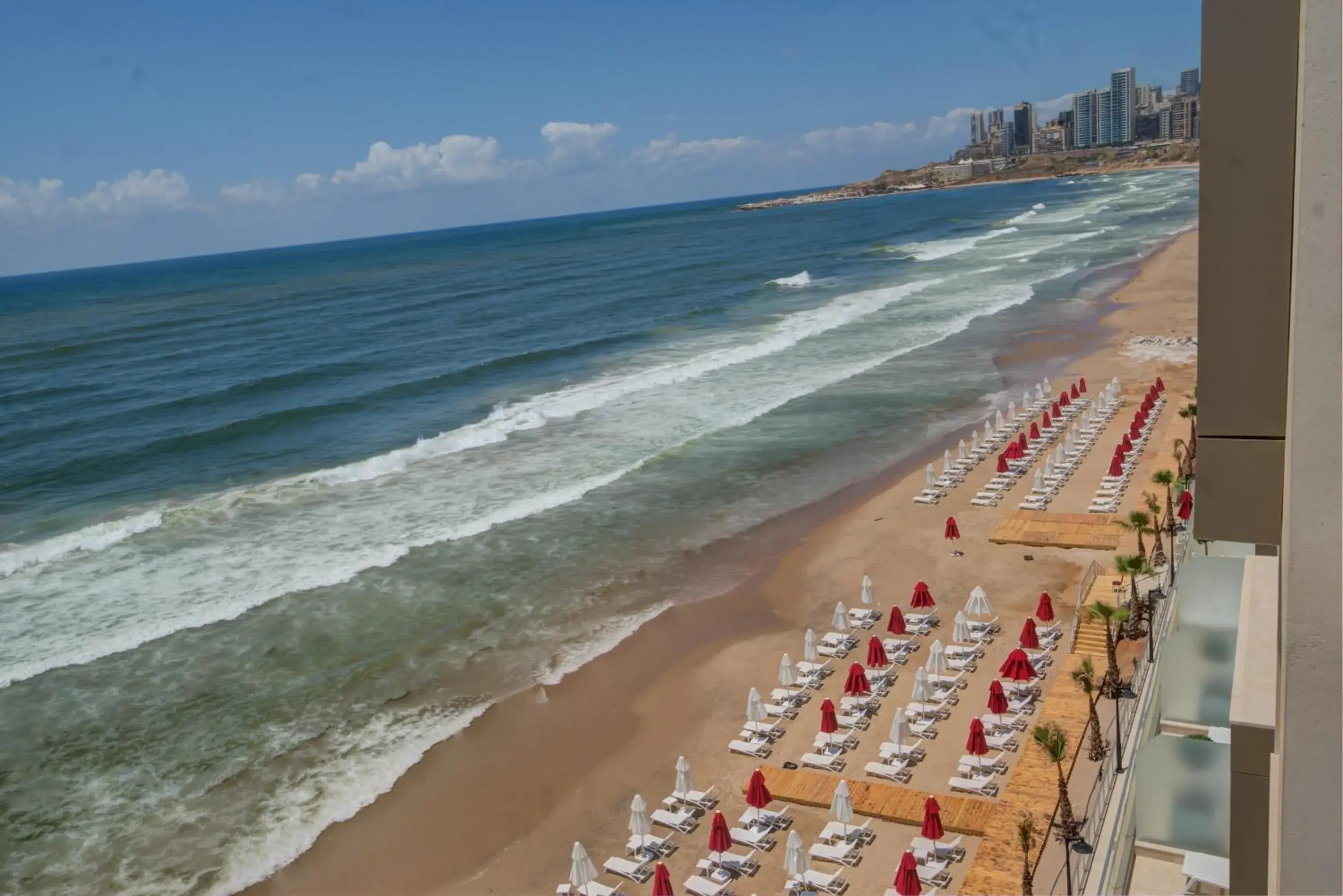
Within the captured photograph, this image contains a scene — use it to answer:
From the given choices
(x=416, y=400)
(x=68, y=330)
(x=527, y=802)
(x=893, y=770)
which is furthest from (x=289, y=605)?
(x=68, y=330)

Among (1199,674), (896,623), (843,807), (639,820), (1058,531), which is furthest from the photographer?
(1058,531)

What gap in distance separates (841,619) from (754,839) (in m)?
6.52

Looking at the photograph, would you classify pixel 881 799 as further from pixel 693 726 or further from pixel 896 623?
pixel 896 623

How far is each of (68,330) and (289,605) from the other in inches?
3471

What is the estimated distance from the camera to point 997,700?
1702 cm

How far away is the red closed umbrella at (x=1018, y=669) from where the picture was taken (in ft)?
59.0

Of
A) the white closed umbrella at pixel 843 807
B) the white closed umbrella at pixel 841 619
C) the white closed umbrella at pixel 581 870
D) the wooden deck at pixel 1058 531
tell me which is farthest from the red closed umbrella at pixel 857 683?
the wooden deck at pixel 1058 531

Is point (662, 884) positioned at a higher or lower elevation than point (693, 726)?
higher

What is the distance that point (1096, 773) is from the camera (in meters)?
15.7

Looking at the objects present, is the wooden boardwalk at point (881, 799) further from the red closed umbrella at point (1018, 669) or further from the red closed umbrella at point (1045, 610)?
the red closed umbrella at point (1045, 610)

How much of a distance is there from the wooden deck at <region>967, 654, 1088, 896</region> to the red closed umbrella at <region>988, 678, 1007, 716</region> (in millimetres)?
663

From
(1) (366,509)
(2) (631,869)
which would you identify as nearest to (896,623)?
(2) (631,869)

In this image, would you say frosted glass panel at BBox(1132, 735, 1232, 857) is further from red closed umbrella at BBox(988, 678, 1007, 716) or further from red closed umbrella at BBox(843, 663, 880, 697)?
red closed umbrella at BBox(843, 663, 880, 697)

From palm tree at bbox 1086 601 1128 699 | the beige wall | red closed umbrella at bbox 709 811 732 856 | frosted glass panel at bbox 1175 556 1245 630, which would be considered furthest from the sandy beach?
the beige wall
